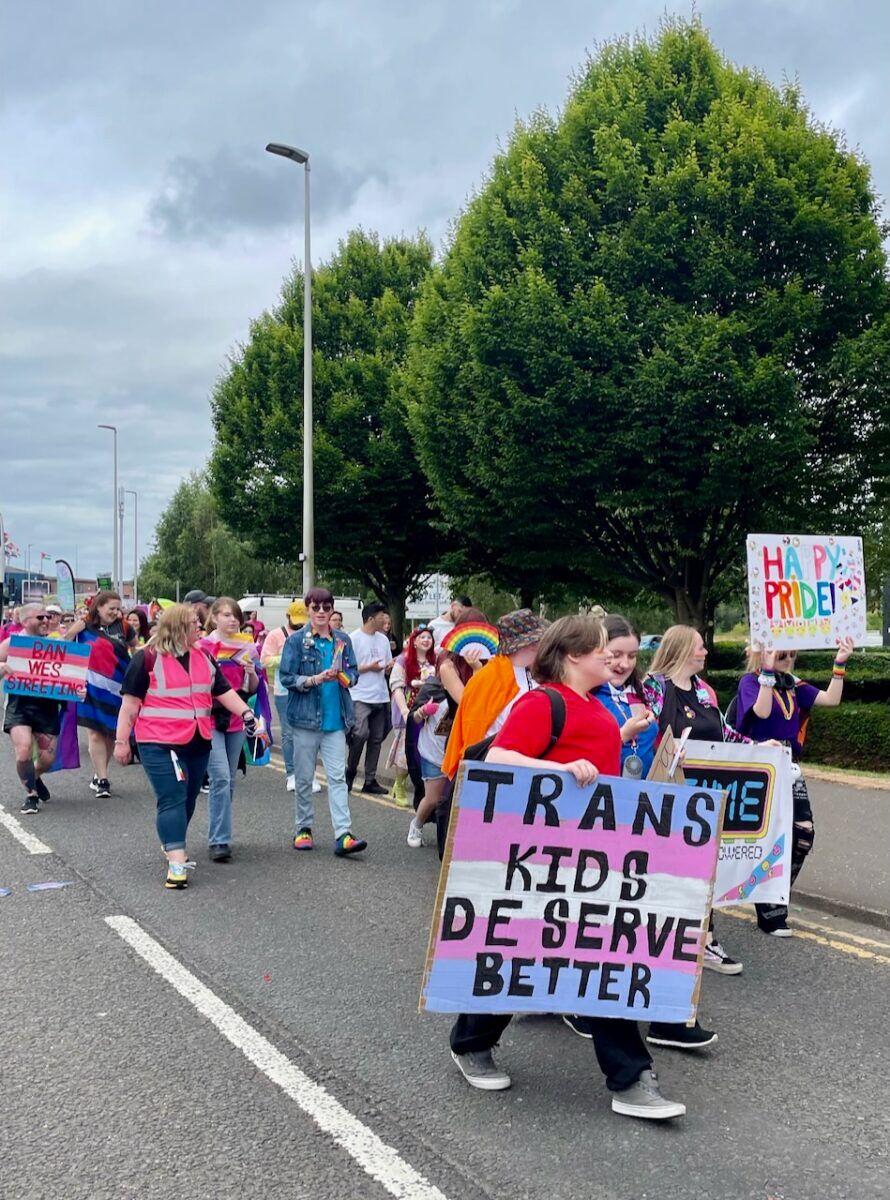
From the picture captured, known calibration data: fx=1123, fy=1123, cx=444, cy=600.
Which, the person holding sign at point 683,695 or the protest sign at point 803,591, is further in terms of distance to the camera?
the protest sign at point 803,591

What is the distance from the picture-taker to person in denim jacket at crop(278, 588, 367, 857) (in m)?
7.98

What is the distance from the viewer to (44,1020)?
471 centimetres

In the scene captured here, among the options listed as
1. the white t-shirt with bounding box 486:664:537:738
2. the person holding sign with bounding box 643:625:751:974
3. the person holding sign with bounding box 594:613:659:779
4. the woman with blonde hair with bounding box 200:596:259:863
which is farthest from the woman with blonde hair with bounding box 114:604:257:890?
the person holding sign with bounding box 643:625:751:974

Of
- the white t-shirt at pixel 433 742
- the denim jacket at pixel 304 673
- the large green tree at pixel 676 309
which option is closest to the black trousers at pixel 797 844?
the white t-shirt at pixel 433 742

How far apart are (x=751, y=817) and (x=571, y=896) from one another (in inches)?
87.3

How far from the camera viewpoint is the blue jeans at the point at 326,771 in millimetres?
8000

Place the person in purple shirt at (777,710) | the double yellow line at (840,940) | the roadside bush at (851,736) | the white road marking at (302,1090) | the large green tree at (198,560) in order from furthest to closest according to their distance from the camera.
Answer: the large green tree at (198,560) → the roadside bush at (851,736) → the person in purple shirt at (777,710) → the double yellow line at (840,940) → the white road marking at (302,1090)

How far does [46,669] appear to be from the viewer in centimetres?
1041

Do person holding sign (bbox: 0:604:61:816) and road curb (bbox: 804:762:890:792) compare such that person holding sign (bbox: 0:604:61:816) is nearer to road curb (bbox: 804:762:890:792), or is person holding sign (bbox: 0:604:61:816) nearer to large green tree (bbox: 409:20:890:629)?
road curb (bbox: 804:762:890:792)

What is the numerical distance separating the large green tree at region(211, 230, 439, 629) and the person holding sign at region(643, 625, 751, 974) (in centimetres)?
2214

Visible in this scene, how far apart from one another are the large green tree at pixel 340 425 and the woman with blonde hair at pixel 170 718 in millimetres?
20374

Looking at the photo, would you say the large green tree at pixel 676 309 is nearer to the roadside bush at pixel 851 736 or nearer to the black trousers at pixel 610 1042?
the roadside bush at pixel 851 736

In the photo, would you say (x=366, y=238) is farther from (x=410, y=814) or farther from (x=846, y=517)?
(x=410, y=814)

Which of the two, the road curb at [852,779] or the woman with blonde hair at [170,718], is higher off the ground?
the woman with blonde hair at [170,718]
